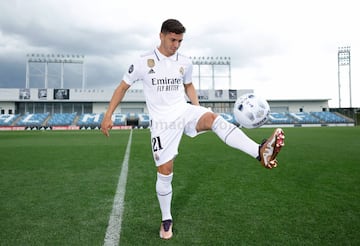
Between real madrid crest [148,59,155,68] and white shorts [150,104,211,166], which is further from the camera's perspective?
Answer: real madrid crest [148,59,155,68]

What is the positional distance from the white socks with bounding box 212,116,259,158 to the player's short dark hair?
0.98 meters

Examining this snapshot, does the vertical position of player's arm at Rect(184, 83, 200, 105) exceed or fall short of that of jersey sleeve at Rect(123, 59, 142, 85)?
it falls short

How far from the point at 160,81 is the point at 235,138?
3.34 feet

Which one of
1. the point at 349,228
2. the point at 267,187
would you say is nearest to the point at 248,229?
the point at 349,228

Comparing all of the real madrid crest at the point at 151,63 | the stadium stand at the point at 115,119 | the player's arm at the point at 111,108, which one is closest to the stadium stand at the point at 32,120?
the stadium stand at the point at 115,119

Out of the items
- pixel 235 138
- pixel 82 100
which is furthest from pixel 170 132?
pixel 82 100

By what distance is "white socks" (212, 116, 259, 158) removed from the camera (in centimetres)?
278

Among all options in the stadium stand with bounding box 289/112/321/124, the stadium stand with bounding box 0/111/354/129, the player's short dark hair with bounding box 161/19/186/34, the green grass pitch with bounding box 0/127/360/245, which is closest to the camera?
the green grass pitch with bounding box 0/127/360/245

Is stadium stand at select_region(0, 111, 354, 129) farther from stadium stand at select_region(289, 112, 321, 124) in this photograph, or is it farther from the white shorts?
the white shorts

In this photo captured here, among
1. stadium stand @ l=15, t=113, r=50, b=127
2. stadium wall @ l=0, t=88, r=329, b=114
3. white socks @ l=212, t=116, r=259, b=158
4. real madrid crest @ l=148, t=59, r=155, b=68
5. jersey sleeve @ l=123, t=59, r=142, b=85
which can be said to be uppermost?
stadium wall @ l=0, t=88, r=329, b=114

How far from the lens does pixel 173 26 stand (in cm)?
303

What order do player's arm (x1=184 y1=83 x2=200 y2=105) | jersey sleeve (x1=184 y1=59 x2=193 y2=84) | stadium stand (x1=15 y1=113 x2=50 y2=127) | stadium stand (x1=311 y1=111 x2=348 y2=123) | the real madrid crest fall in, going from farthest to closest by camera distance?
stadium stand (x1=311 y1=111 x2=348 y2=123) < stadium stand (x1=15 y1=113 x2=50 y2=127) < player's arm (x1=184 y1=83 x2=200 y2=105) < jersey sleeve (x1=184 y1=59 x2=193 y2=84) < the real madrid crest

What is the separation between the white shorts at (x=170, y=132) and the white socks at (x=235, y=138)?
0.78ft

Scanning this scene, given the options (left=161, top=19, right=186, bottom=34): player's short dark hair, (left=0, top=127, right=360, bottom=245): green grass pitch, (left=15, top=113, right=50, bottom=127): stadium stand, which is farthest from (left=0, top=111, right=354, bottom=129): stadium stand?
(left=161, top=19, right=186, bottom=34): player's short dark hair
